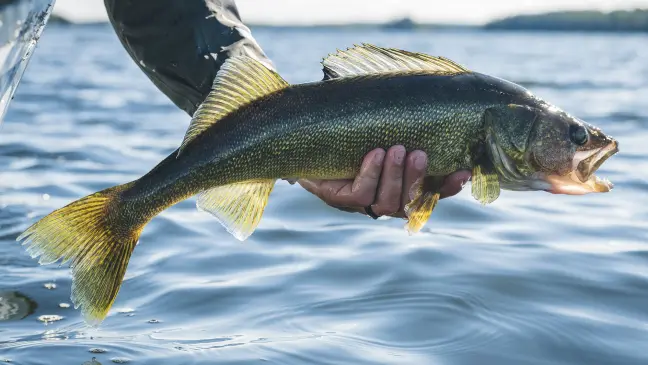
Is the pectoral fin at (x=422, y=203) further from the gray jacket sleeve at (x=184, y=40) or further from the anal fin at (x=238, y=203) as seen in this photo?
the gray jacket sleeve at (x=184, y=40)

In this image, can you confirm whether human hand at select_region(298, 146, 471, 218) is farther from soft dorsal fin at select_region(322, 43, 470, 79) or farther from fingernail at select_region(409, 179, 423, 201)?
soft dorsal fin at select_region(322, 43, 470, 79)

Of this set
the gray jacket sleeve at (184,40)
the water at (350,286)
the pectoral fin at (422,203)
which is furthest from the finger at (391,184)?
the gray jacket sleeve at (184,40)

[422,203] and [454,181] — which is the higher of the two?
[454,181]

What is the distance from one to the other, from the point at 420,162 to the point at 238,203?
80 cm

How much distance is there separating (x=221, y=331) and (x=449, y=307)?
1.34m

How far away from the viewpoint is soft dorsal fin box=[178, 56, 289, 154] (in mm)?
3740

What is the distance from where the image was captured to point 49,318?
16.2 feet

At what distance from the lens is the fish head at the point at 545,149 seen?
378 cm

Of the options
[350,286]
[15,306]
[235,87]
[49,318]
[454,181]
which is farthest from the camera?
[350,286]

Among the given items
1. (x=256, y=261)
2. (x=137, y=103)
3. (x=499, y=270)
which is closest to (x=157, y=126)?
(x=137, y=103)

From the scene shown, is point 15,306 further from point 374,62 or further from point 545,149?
point 545,149

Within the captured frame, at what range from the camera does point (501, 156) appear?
12.5 ft

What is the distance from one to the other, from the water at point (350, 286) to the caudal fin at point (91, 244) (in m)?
0.63

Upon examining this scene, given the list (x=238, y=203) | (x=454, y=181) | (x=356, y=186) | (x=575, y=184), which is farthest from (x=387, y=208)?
(x=575, y=184)
